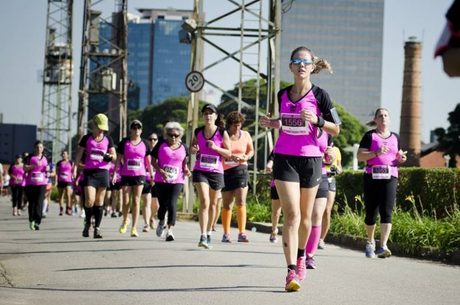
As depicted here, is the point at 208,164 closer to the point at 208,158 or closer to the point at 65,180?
the point at 208,158

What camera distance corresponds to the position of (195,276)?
10.5 metres

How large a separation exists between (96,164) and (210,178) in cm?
255

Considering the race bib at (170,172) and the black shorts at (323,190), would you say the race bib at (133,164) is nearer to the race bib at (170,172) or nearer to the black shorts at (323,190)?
the race bib at (170,172)

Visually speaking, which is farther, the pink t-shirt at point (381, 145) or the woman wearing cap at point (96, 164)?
the woman wearing cap at point (96, 164)

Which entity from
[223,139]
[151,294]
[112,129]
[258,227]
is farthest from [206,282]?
[112,129]

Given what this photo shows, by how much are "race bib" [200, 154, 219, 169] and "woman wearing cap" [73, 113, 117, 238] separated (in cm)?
225

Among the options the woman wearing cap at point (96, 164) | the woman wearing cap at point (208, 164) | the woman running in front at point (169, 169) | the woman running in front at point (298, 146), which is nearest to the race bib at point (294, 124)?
the woman running in front at point (298, 146)

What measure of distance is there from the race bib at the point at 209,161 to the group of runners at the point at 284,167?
15mm

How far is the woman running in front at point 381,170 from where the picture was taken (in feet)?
44.5

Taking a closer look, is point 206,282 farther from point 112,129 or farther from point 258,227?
point 112,129

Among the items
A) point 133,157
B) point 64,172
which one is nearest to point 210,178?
point 133,157

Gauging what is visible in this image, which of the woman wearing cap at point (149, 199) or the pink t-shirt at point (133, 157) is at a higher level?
the pink t-shirt at point (133, 157)

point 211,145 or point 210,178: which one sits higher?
point 211,145

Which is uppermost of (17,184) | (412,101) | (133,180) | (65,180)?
(412,101)
